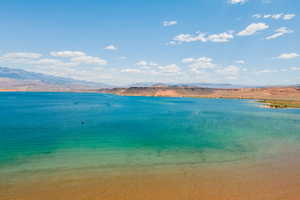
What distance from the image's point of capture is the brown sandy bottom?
31.2ft

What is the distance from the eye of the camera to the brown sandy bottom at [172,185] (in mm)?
9500

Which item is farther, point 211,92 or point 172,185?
point 211,92

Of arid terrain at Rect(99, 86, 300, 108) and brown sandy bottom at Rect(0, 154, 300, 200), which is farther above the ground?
arid terrain at Rect(99, 86, 300, 108)

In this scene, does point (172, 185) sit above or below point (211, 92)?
below

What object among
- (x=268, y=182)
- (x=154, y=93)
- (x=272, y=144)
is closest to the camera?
(x=268, y=182)

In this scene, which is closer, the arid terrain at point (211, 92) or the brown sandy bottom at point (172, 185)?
the brown sandy bottom at point (172, 185)

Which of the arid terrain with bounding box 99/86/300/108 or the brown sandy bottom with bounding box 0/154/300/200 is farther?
the arid terrain with bounding box 99/86/300/108

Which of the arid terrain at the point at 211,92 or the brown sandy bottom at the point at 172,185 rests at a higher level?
the arid terrain at the point at 211,92

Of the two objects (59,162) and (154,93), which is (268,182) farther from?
(154,93)

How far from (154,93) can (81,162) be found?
5901 inches

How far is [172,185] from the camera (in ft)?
34.9

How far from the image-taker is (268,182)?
435 inches

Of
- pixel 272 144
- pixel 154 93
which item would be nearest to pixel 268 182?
pixel 272 144

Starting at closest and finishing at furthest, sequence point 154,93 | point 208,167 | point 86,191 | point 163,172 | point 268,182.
Answer: point 86,191 → point 268,182 → point 163,172 → point 208,167 → point 154,93
